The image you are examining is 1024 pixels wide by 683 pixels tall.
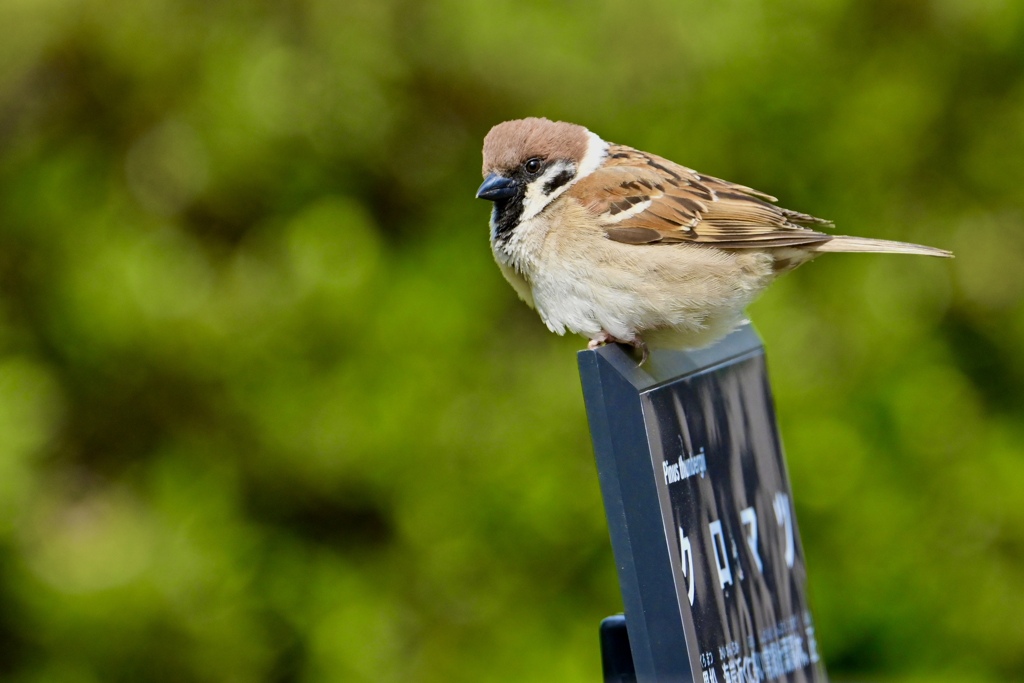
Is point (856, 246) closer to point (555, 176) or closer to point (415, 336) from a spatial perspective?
point (555, 176)

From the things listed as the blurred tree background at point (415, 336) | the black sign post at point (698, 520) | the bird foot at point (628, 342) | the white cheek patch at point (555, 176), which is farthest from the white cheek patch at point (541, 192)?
the blurred tree background at point (415, 336)

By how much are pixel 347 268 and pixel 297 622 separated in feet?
2.92

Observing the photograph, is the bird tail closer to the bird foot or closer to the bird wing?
the bird wing

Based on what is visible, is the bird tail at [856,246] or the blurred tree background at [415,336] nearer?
the bird tail at [856,246]

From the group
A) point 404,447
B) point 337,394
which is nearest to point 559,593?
point 404,447

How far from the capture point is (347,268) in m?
2.67

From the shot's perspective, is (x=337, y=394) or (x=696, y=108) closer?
(x=337, y=394)

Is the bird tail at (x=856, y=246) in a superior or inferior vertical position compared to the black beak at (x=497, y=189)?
inferior

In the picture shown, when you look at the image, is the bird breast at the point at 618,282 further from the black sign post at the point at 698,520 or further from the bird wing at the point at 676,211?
the black sign post at the point at 698,520

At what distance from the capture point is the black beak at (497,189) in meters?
2.10

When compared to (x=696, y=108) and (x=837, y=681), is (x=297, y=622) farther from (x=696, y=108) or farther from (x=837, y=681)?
(x=696, y=108)

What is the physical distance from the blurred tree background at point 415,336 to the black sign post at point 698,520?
0.94m

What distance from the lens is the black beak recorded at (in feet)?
6.90

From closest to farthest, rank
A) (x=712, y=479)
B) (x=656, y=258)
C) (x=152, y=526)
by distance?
(x=712, y=479) → (x=656, y=258) → (x=152, y=526)
